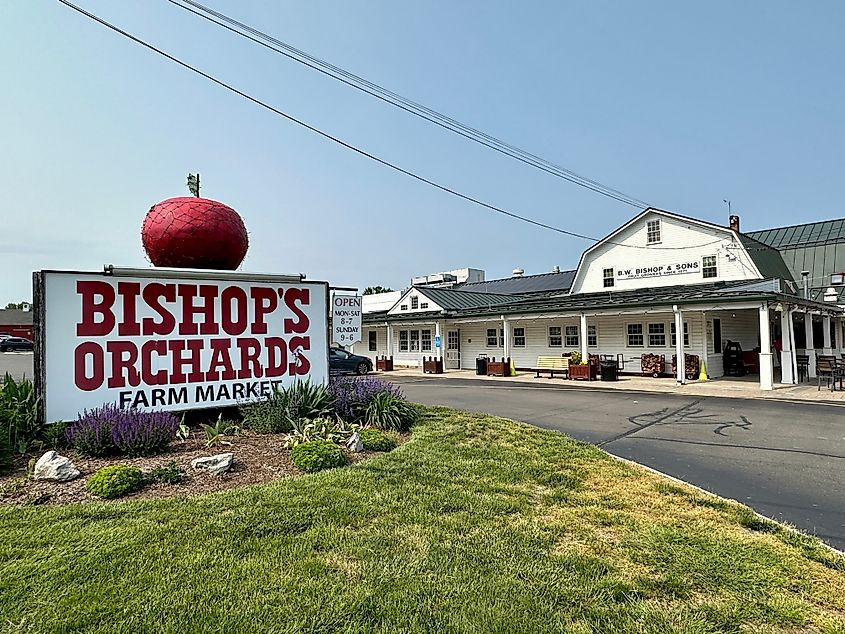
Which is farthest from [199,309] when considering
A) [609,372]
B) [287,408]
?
[609,372]

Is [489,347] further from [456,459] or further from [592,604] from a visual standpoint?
[592,604]

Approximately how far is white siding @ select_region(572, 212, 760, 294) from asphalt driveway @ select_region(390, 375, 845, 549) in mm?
10316

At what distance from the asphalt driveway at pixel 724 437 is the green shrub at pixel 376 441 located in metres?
3.72

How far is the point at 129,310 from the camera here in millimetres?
7516

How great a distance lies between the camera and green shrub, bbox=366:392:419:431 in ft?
28.0

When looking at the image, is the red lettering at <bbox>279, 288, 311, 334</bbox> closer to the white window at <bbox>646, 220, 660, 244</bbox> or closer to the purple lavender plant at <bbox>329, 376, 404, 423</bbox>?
the purple lavender plant at <bbox>329, 376, 404, 423</bbox>

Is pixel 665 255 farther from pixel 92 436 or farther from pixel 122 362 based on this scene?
pixel 92 436

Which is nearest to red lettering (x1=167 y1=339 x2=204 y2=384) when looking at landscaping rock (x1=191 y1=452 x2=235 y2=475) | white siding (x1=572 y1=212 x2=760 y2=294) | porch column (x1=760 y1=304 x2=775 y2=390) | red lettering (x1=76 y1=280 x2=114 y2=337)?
red lettering (x1=76 y1=280 x2=114 y2=337)

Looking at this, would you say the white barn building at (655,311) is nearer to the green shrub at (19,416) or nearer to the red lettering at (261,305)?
the red lettering at (261,305)

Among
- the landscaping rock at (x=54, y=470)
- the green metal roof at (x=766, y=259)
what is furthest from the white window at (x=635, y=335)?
the landscaping rock at (x=54, y=470)

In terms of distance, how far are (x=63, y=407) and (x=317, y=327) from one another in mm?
3976

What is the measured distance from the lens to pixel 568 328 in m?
26.9

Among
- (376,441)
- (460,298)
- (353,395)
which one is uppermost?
(460,298)

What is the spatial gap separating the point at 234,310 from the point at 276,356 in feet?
3.50
